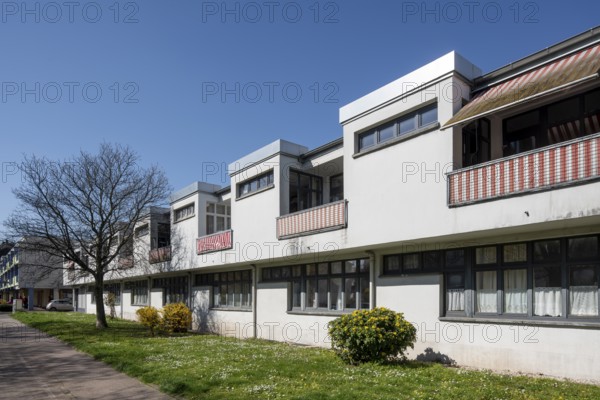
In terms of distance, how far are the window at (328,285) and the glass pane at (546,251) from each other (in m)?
5.19

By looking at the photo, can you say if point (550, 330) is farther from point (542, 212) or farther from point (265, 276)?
point (265, 276)

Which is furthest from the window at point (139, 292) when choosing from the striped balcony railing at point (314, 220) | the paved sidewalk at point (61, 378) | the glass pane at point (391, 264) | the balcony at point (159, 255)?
the glass pane at point (391, 264)

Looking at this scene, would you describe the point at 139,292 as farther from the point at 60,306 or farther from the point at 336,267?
the point at 60,306

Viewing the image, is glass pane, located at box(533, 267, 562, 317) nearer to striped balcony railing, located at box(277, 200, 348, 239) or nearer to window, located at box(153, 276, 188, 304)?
striped balcony railing, located at box(277, 200, 348, 239)

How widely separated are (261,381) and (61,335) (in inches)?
607

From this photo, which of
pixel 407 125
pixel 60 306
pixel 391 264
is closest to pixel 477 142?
pixel 407 125

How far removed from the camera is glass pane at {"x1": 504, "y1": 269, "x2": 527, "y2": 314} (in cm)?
1058

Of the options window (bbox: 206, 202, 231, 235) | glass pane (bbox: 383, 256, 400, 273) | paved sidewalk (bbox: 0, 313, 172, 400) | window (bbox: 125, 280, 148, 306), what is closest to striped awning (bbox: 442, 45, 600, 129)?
glass pane (bbox: 383, 256, 400, 273)

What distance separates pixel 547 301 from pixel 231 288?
14030 millimetres

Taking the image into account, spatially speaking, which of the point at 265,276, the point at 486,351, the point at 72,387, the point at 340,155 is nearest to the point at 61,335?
the point at 265,276

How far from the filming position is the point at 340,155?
620 inches

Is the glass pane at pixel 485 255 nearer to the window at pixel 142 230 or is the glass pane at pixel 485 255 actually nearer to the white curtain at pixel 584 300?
the white curtain at pixel 584 300

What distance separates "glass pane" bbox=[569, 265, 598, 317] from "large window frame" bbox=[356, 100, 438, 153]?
4.35 meters

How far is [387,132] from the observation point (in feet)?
42.4
